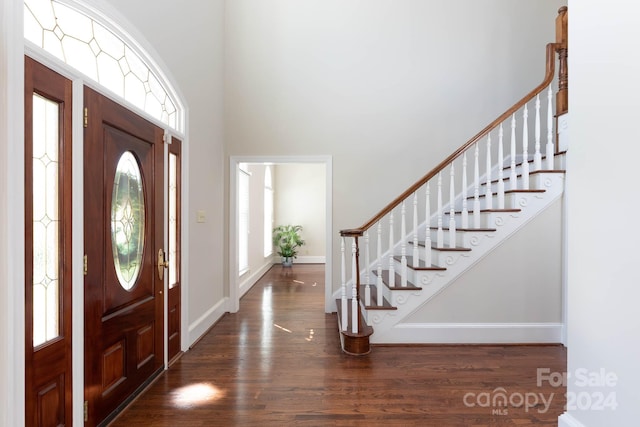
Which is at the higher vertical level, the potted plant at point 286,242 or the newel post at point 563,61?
the newel post at point 563,61

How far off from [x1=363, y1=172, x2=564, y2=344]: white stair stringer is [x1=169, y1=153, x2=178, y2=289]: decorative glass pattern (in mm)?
1913

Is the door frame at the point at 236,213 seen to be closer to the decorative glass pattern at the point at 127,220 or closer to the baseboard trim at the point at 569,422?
the decorative glass pattern at the point at 127,220

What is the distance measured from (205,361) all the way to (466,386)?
219 centimetres

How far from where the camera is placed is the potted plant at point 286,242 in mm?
8000

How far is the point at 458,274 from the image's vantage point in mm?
3191

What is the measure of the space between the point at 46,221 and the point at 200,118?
2214 millimetres

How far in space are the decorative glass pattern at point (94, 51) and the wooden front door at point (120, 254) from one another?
190mm

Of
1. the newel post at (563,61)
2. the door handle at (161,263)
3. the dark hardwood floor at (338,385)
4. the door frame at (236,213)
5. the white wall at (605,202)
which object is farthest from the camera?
the door frame at (236,213)

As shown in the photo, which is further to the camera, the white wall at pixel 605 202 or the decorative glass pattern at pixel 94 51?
the decorative glass pattern at pixel 94 51

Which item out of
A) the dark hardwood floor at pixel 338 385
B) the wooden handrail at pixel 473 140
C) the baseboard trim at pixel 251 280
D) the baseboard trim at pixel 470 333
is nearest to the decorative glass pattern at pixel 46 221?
the dark hardwood floor at pixel 338 385

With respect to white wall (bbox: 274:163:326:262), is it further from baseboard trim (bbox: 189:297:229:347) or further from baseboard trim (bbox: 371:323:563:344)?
baseboard trim (bbox: 371:323:563:344)

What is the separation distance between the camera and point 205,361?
2871mm

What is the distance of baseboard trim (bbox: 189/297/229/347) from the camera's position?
324 centimetres

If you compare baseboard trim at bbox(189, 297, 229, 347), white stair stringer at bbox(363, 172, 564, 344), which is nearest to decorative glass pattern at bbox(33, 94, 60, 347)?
baseboard trim at bbox(189, 297, 229, 347)
